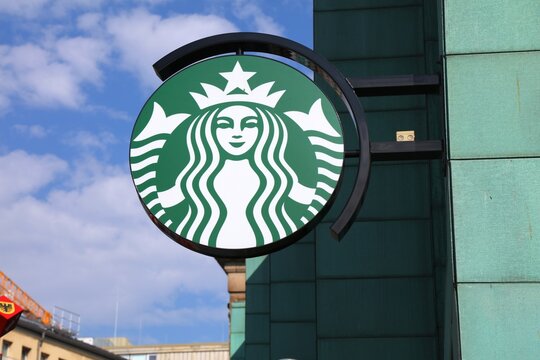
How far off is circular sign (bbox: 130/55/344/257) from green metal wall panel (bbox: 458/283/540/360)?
144cm

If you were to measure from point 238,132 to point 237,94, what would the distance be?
39 centimetres

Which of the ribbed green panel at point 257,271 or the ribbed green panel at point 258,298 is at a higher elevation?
the ribbed green panel at point 257,271

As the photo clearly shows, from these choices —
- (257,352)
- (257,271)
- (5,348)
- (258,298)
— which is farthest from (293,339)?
(5,348)

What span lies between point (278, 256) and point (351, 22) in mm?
6537

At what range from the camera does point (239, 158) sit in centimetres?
839

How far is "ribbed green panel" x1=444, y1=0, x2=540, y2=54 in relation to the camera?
28.2 feet

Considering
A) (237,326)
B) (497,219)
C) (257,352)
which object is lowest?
(497,219)

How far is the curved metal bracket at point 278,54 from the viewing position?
8539 mm

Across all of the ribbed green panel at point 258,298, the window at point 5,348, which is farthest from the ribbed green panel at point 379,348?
the window at point 5,348

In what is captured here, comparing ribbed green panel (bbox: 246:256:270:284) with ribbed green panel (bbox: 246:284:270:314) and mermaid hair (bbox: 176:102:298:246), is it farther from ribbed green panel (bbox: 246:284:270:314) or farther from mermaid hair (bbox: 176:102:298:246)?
mermaid hair (bbox: 176:102:298:246)

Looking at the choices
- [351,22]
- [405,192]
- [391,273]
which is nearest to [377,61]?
[351,22]

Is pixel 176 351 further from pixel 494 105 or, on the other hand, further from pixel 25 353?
pixel 494 105

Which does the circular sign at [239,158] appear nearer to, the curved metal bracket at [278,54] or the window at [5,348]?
the curved metal bracket at [278,54]

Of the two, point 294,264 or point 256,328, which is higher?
point 294,264
